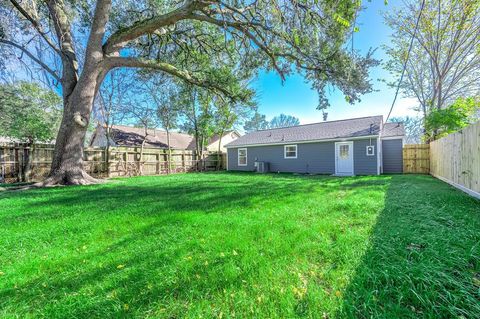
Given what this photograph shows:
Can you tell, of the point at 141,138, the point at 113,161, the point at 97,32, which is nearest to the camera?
the point at 97,32

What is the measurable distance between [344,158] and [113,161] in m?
13.0

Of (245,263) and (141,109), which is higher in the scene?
(141,109)

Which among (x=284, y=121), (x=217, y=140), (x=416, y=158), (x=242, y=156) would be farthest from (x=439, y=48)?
(x=284, y=121)


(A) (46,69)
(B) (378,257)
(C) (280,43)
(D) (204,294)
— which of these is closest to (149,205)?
(D) (204,294)

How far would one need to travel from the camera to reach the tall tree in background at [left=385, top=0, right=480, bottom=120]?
37.8ft

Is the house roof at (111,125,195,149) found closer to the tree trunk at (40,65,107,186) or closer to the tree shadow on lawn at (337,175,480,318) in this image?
the tree trunk at (40,65,107,186)

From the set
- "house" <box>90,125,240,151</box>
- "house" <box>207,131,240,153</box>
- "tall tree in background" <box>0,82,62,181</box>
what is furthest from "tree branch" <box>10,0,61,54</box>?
"house" <box>207,131,240,153</box>

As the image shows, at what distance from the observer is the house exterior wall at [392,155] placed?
12.1m

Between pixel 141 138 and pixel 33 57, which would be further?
pixel 141 138

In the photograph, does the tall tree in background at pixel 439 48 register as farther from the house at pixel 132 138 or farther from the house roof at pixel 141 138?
the house roof at pixel 141 138

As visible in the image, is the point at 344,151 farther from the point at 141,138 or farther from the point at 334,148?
the point at 141,138

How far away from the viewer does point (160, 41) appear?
28.7 feet

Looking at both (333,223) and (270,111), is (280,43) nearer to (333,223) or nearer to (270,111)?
(333,223)

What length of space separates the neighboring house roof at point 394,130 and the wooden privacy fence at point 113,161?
11848mm
